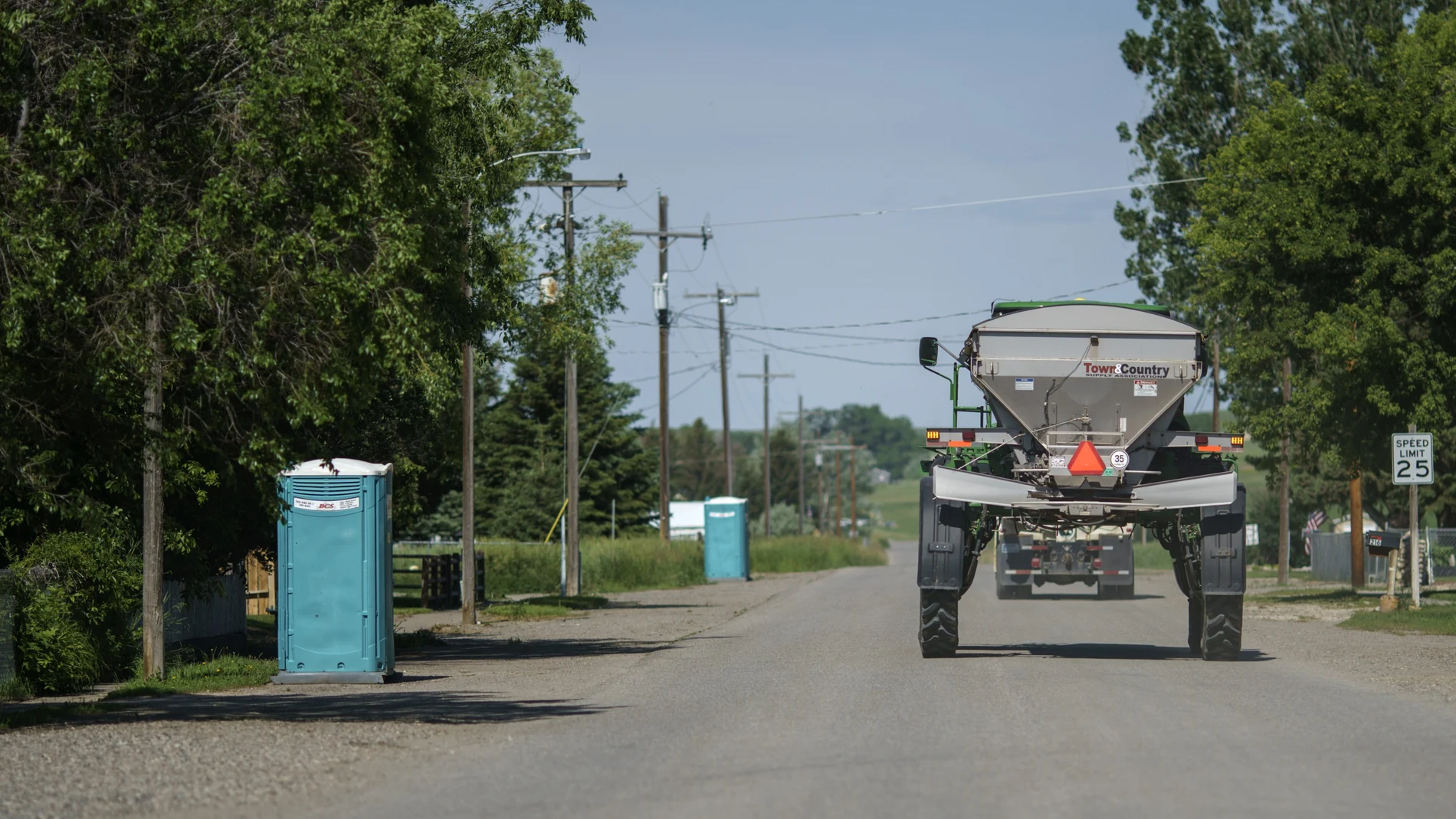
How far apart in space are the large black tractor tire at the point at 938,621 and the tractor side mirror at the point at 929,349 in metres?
2.63

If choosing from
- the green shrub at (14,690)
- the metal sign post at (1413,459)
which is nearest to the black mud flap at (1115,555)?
the metal sign post at (1413,459)

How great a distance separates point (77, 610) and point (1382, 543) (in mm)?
25124

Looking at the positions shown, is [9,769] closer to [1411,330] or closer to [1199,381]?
[1199,381]

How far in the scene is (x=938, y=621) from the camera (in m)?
18.7

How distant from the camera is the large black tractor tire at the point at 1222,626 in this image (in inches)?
724

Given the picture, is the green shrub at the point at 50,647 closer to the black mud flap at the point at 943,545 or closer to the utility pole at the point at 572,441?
the black mud flap at the point at 943,545

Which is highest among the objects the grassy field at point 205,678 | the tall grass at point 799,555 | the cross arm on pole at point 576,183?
the cross arm on pole at point 576,183

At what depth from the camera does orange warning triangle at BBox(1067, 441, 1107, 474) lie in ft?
57.6

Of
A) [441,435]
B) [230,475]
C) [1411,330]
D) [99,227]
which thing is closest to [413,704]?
[230,475]

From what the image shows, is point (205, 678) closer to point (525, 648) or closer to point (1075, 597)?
point (525, 648)

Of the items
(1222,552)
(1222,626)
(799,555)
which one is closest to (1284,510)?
(799,555)

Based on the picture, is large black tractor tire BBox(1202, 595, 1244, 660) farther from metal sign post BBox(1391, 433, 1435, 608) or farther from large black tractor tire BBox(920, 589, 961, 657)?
metal sign post BBox(1391, 433, 1435, 608)

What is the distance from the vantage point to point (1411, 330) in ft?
105

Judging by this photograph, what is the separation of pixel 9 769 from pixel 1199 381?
42.1 feet
